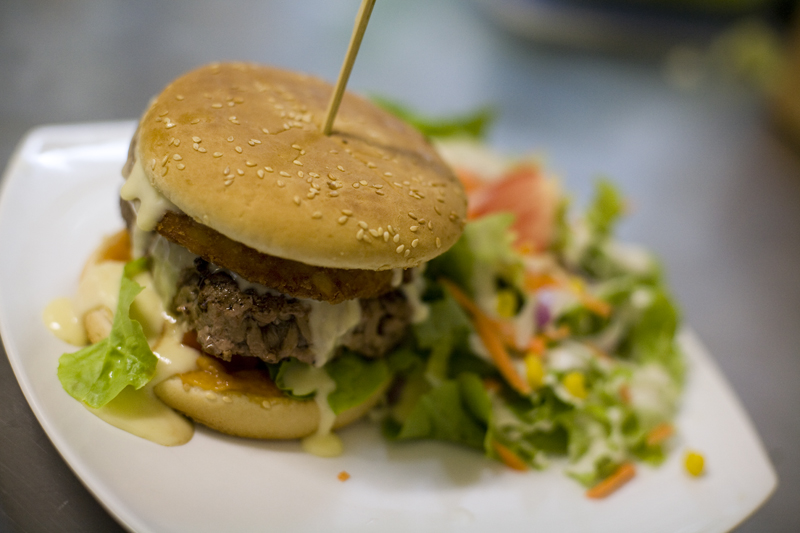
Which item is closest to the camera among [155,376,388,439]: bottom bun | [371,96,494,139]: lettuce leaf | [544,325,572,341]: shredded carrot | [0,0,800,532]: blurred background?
[155,376,388,439]: bottom bun

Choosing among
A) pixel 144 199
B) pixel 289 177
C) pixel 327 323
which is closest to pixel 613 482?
pixel 327 323

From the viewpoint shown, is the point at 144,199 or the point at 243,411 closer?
the point at 144,199

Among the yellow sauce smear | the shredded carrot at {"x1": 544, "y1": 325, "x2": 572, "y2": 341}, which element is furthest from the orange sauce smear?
the shredded carrot at {"x1": 544, "y1": 325, "x2": 572, "y2": 341}

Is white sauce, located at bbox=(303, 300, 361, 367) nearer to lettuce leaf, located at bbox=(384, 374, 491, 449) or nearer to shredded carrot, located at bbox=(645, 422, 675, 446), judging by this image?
lettuce leaf, located at bbox=(384, 374, 491, 449)

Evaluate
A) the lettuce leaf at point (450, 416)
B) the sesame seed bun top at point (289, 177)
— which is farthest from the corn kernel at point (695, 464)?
the sesame seed bun top at point (289, 177)

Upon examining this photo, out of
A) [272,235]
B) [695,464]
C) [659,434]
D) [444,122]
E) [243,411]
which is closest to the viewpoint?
[272,235]

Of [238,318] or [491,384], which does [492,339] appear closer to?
[491,384]
